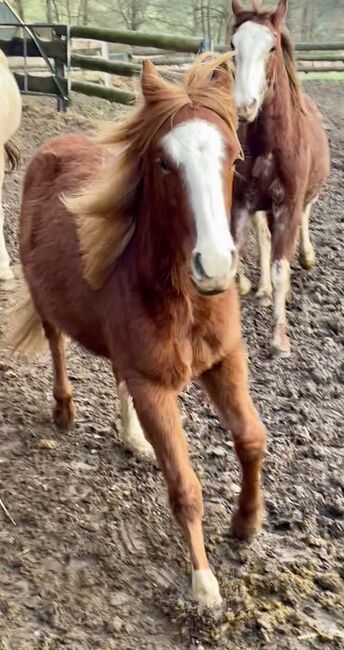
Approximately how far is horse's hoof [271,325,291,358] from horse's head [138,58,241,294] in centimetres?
252

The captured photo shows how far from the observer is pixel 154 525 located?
3326 mm

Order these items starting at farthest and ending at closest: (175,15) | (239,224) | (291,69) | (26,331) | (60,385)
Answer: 1. (175,15)
2. (239,224)
3. (291,69)
4. (26,331)
5. (60,385)

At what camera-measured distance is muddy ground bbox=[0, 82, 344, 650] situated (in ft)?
9.06

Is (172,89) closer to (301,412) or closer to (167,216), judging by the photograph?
(167,216)

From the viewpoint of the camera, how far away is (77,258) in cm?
338

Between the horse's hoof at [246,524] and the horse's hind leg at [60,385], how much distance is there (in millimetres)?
1153

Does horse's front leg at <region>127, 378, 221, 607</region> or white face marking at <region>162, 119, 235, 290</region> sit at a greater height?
white face marking at <region>162, 119, 235, 290</region>

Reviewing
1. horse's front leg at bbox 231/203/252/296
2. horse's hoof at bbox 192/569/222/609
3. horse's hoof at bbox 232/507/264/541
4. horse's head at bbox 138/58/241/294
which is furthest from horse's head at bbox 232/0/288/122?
horse's hoof at bbox 192/569/222/609

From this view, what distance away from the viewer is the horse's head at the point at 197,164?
239 cm

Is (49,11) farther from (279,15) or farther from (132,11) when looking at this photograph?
(279,15)

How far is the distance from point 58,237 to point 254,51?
2261 mm

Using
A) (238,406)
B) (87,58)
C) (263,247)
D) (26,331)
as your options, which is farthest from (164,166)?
(87,58)

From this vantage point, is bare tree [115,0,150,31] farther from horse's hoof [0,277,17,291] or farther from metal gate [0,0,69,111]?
horse's hoof [0,277,17,291]

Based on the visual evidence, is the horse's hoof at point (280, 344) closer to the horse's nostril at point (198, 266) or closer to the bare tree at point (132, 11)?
the horse's nostril at point (198, 266)
